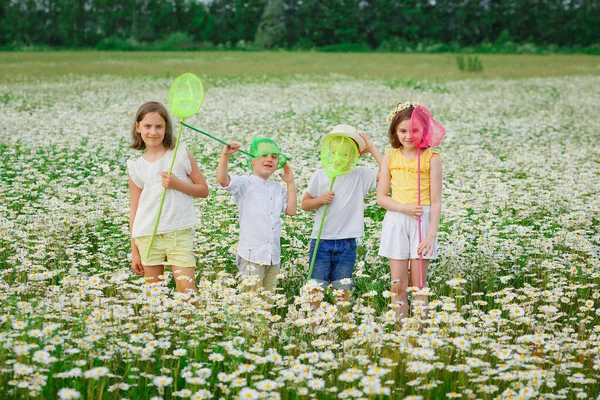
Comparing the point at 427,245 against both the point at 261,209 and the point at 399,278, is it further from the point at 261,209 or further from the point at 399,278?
the point at 261,209

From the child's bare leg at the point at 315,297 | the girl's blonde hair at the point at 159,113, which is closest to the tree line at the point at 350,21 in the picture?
the girl's blonde hair at the point at 159,113

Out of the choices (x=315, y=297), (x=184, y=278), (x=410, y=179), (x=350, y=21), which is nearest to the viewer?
(x=315, y=297)

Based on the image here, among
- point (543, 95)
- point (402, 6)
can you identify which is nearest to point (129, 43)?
point (402, 6)

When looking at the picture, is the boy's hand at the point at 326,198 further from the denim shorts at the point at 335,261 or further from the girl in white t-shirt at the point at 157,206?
the girl in white t-shirt at the point at 157,206

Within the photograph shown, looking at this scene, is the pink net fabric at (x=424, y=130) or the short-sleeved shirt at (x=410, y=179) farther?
the short-sleeved shirt at (x=410, y=179)

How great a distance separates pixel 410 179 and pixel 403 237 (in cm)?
41

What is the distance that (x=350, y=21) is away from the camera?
80375mm

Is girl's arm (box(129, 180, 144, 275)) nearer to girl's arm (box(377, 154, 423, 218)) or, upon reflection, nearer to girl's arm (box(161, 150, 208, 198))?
girl's arm (box(161, 150, 208, 198))

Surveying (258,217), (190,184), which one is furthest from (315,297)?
(190,184)

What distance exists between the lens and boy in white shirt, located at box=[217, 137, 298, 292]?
4.79 m

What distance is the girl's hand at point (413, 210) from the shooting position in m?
4.60

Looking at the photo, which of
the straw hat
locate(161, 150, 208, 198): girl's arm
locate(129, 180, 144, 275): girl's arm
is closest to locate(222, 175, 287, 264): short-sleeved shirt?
locate(161, 150, 208, 198): girl's arm

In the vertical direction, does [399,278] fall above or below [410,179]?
below

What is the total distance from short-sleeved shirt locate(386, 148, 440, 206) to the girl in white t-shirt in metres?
1.39
